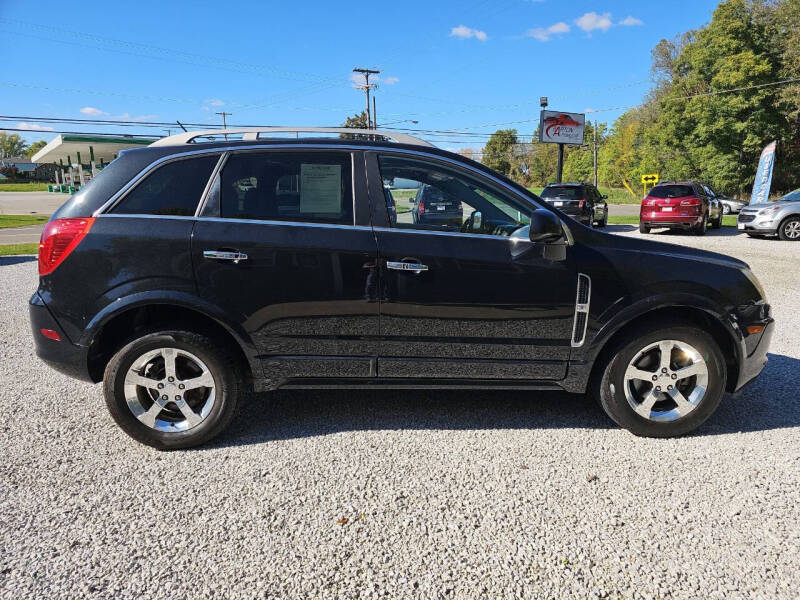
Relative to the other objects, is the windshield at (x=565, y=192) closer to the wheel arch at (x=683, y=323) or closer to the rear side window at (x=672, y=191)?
the rear side window at (x=672, y=191)

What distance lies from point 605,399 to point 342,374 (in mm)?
1665

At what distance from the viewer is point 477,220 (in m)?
3.35

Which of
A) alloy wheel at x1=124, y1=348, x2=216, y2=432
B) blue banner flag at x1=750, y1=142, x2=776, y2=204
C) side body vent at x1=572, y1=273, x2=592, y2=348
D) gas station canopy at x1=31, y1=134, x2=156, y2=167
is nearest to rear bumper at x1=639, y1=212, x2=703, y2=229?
blue banner flag at x1=750, y1=142, x2=776, y2=204

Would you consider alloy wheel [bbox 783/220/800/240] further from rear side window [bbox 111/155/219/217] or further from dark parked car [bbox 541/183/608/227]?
rear side window [bbox 111/155/219/217]

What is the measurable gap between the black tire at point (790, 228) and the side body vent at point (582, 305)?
1549 cm

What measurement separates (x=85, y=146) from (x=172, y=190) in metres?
64.7

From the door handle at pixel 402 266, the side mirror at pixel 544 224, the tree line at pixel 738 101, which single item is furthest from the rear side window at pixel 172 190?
the tree line at pixel 738 101

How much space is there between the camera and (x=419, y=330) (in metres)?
3.23

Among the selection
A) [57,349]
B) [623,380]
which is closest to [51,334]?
[57,349]

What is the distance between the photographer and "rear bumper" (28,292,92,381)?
319 cm

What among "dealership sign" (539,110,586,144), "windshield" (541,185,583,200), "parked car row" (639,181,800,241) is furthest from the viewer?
"dealership sign" (539,110,586,144)

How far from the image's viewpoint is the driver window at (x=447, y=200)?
330 centimetres

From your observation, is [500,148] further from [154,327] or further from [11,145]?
[11,145]

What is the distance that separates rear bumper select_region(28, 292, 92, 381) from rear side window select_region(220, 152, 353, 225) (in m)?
1.20
